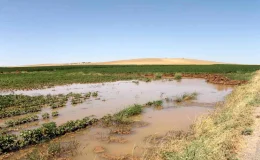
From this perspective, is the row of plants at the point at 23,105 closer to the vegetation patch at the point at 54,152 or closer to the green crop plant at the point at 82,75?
the vegetation patch at the point at 54,152

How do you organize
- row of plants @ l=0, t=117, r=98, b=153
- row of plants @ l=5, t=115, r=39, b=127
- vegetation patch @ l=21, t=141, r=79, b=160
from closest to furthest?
vegetation patch @ l=21, t=141, r=79, b=160 < row of plants @ l=0, t=117, r=98, b=153 < row of plants @ l=5, t=115, r=39, b=127

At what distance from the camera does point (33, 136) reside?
880 centimetres

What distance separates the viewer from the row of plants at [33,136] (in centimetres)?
813

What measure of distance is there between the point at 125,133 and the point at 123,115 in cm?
232

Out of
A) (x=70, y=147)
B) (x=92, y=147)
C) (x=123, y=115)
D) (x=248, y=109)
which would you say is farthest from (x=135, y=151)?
(x=248, y=109)

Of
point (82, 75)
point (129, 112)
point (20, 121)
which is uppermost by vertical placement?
point (82, 75)

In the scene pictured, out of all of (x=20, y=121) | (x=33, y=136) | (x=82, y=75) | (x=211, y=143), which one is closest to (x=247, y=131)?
(x=211, y=143)

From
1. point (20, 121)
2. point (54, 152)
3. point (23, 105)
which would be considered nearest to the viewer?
point (54, 152)

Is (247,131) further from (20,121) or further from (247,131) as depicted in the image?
(20,121)

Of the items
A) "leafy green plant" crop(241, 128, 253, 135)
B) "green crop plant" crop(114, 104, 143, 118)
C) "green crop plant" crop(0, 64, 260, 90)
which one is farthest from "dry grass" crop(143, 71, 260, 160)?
"green crop plant" crop(0, 64, 260, 90)

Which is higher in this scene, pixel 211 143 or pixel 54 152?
pixel 211 143

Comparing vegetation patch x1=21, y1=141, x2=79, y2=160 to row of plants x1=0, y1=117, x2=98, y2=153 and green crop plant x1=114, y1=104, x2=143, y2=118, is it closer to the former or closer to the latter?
row of plants x1=0, y1=117, x2=98, y2=153

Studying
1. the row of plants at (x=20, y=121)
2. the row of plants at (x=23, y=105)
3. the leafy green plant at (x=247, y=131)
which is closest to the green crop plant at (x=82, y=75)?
the row of plants at (x=23, y=105)

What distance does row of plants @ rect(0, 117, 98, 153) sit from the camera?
8133 mm
